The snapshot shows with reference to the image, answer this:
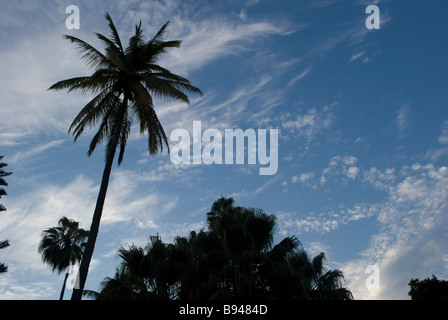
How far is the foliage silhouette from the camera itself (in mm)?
12922

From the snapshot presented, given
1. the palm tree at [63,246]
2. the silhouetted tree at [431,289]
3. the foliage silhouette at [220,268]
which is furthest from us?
the palm tree at [63,246]

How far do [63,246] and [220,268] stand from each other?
101 feet

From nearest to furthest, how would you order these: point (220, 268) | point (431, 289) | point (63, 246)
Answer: point (220, 268) < point (431, 289) < point (63, 246)

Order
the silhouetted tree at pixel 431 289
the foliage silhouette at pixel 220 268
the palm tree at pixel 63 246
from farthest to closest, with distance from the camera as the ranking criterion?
the palm tree at pixel 63 246
the silhouetted tree at pixel 431 289
the foliage silhouette at pixel 220 268

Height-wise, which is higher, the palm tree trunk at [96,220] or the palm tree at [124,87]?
the palm tree at [124,87]

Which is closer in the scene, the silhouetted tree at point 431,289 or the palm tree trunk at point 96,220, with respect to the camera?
the palm tree trunk at point 96,220

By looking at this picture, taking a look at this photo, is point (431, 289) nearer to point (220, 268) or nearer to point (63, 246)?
point (220, 268)

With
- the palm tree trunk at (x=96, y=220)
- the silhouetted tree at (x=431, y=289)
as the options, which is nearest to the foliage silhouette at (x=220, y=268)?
the palm tree trunk at (x=96, y=220)

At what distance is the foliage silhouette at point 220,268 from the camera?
1292 centimetres

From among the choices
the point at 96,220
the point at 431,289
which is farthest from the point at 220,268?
the point at 431,289

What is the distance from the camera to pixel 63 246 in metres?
38.5

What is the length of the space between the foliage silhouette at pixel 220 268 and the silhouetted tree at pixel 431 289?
18.8 m

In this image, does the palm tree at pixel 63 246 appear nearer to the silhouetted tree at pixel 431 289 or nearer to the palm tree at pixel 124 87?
the palm tree at pixel 124 87
